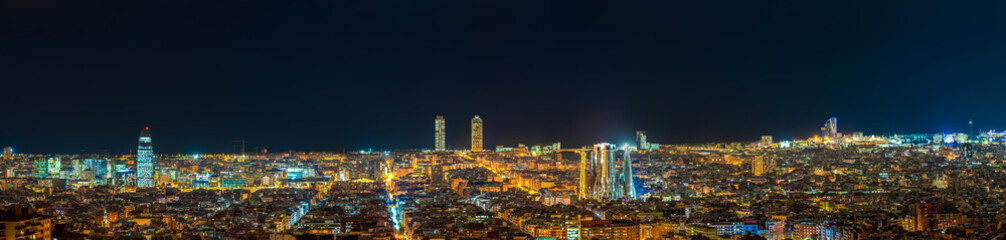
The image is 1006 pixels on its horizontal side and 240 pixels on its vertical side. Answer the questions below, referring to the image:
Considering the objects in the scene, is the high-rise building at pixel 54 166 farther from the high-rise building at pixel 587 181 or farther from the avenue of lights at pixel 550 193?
the high-rise building at pixel 587 181

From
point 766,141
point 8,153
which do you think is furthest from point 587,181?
point 8,153

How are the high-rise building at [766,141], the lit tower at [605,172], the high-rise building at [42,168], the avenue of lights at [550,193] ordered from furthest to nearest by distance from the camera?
the high-rise building at [766,141], the high-rise building at [42,168], the lit tower at [605,172], the avenue of lights at [550,193]

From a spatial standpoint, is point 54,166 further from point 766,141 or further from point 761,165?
point 766,141

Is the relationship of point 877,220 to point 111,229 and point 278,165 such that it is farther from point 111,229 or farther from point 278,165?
point 278,165

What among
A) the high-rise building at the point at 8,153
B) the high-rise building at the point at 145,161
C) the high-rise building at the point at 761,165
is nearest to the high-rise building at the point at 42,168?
the high-rise building at the point at 8,153

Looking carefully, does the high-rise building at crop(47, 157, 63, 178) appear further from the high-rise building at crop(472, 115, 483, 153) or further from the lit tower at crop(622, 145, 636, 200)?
the lit tower at crop(622, 145, 636, 200)

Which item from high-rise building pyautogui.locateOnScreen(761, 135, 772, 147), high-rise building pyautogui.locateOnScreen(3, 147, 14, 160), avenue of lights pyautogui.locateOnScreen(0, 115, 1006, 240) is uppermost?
high-rise building pyautogui.locateOnScreen(761, 135, 772, 147)

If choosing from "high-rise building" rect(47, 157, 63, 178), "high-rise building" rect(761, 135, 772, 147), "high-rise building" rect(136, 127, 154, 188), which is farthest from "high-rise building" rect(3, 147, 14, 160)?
"high-rise building" rect(761, 135, 772, 147)
